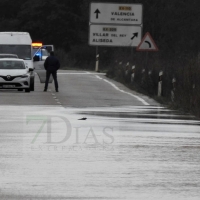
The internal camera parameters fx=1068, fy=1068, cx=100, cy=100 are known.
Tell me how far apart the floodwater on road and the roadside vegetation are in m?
16.1

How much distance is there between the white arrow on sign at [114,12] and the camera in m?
56.9

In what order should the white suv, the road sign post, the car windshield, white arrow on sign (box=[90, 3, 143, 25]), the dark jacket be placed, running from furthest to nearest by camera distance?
the road sign post
white arrow on sign (box=[90, 3, 143, 25])
the dark jacket
the car windshield
the white suv

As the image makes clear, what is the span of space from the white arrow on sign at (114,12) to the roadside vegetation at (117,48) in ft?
6.72

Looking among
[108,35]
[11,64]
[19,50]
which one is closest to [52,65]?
[11,64]

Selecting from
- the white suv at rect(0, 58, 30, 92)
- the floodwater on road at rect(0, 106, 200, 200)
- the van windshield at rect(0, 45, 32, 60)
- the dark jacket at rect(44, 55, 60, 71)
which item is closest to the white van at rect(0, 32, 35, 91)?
the van windshield at rect(0, 45, 32, 60)

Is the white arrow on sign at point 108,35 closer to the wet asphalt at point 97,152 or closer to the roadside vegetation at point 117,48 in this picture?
the roadside vegetation at point 117,48

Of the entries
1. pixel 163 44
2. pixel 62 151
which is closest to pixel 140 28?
pixel 163 44

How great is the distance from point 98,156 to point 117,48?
60.9m

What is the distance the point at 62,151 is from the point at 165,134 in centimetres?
399

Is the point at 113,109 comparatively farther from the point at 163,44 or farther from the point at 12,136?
the point at 163,44

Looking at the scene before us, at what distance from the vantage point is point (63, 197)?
10750mm

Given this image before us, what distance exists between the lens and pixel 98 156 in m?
15.2

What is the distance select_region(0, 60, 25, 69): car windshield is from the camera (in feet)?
130

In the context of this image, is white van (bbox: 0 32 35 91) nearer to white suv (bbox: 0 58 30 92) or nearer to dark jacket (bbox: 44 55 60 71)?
dark jacket (bbox: 44 55 60 71)
